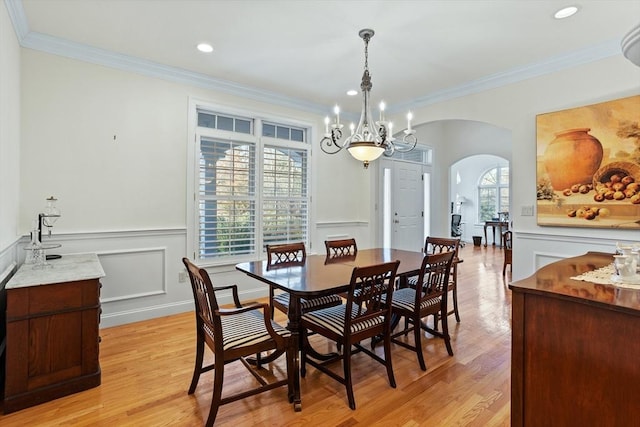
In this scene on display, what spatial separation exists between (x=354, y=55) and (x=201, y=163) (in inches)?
83.7

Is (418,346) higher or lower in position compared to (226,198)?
lower

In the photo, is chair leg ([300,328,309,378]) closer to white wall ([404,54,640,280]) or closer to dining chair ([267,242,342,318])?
dining chair ([267,242,342,318])

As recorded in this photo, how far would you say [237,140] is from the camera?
411 cm

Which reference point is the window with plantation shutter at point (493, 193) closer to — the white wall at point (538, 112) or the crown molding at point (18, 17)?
the white wall at point (538, 112)

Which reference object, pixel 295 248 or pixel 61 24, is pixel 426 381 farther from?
pixel 61 24

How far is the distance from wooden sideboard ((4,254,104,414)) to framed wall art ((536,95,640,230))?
4.28m

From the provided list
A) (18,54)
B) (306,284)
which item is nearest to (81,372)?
(306,284)

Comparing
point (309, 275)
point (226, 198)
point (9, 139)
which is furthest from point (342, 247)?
point (9, 139)

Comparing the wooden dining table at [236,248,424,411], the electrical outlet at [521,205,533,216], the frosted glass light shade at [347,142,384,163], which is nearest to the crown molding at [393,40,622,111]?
the electrical outlet at [521,205,533,216]

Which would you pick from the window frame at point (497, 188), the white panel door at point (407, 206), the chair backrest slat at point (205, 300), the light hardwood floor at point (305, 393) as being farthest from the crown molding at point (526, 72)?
the window frame at point (497, 188)

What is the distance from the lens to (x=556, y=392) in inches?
51.8

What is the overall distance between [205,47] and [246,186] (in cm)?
166

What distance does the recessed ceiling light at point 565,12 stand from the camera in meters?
2.52

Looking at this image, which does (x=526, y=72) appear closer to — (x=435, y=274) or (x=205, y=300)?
(x=435, y=274)
